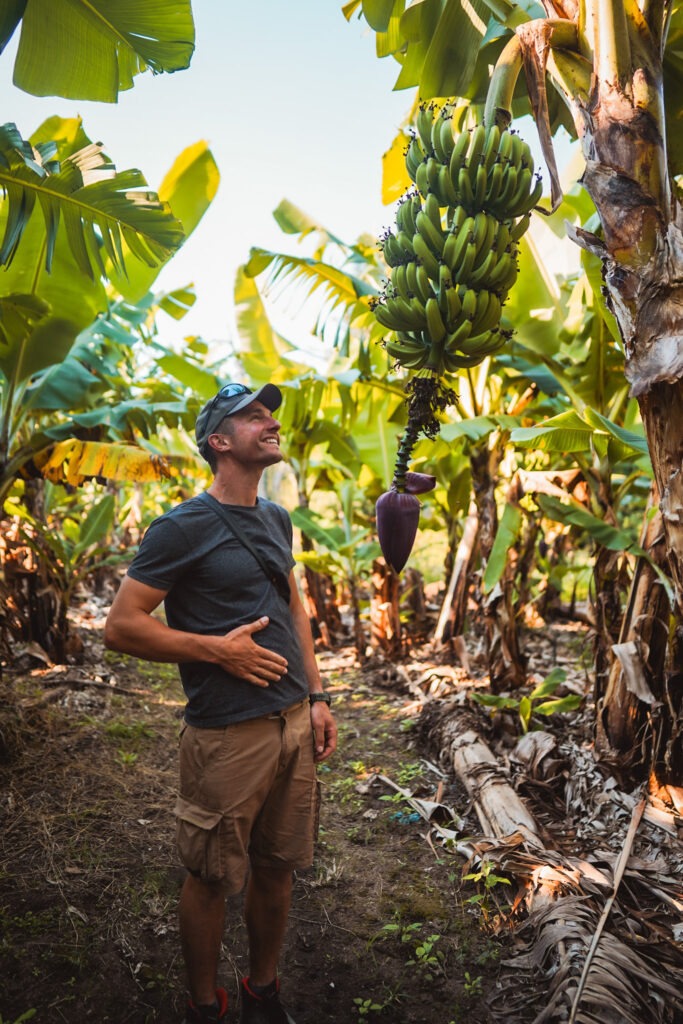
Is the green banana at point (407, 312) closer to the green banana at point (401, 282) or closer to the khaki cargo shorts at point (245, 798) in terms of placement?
the green banana at point (401, 282)

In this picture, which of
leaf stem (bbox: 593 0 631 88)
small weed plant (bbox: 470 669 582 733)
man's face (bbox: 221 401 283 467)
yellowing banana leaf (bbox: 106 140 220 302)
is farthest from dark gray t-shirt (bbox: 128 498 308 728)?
yellowing banana leaf (bbox: 106 140 220 302)

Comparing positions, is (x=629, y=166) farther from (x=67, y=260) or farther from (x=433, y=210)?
(x=67, y=260)

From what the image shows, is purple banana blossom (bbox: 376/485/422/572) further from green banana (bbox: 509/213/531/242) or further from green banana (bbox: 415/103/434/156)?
green banana (bbox: 415/103/434/156)

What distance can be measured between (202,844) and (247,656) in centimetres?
44

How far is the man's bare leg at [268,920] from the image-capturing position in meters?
1.60

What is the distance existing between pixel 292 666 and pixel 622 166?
1.35 meters

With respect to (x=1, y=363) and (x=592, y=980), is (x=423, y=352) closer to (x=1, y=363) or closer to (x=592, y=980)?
(x=592, y=980)

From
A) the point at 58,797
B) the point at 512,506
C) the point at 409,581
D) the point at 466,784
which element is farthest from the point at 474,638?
the point at 58,797

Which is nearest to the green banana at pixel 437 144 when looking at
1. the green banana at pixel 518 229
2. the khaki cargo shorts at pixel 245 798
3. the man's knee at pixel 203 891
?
the green banana at pixel 518 229

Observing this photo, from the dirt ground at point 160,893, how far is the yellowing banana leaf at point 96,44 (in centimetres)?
266

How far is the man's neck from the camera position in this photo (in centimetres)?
168

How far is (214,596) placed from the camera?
1567 mm

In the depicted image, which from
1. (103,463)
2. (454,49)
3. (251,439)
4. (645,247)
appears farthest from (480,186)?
(103,463)

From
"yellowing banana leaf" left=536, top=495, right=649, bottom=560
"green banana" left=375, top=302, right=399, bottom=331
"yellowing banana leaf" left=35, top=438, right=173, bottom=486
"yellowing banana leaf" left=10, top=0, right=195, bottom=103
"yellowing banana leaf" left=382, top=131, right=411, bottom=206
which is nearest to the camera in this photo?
"green banana" left=375, top=302, right=399, bottom=331
